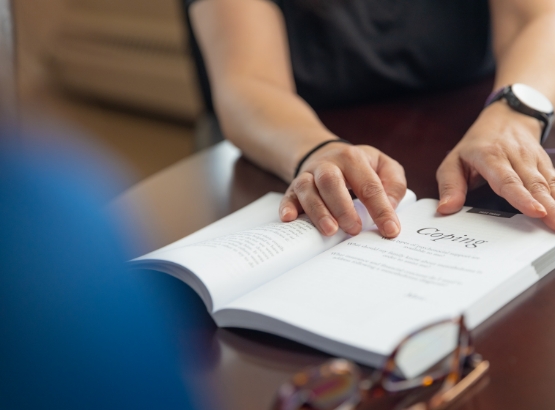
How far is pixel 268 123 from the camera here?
1121mm

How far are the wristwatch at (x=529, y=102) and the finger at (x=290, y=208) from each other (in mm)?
412

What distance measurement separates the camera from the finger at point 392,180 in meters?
0.83

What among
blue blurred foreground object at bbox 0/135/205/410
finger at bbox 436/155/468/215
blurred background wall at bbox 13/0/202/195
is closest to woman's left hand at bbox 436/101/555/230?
finger at bbox 436/155/468/215

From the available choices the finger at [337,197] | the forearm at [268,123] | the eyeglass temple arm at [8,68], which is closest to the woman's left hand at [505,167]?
the finger at [337,197]

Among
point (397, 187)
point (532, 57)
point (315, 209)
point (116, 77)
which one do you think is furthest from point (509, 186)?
point (116, 77)

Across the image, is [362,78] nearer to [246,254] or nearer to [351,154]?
[351,154]

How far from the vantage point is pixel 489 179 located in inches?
32.5

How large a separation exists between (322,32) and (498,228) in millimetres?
778

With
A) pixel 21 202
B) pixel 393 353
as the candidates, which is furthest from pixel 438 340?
pixel 21 202

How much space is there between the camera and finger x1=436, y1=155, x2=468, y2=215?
796 mm

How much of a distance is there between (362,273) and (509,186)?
271 millimetres

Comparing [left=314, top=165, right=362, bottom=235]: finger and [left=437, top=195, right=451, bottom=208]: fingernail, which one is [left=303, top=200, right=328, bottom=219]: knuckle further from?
[left=437, top=195, right=451, bottom=208]: fingernail

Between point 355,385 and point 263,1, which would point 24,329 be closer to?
point 355,385

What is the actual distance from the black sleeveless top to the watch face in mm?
368
